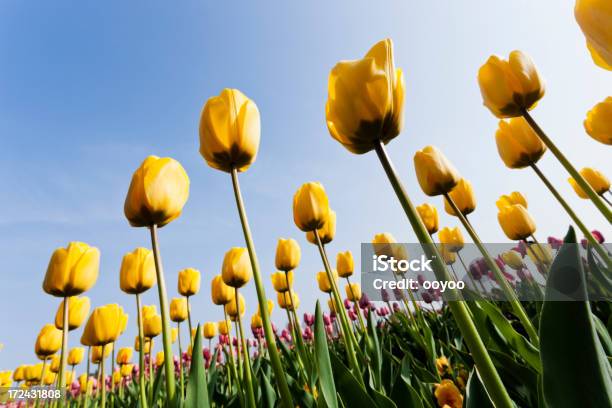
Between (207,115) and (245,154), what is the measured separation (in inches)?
8.4

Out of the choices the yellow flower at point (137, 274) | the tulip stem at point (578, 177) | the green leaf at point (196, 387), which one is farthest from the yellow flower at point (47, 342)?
the tulip stem at point (578, 177)

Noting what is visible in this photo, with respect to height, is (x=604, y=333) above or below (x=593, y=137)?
below

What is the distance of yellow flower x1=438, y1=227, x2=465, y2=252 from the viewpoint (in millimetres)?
3748

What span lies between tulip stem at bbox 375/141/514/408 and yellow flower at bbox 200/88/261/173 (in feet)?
2.41

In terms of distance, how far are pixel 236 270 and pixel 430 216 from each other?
2.04 m

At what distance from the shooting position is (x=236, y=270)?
253 centimetres

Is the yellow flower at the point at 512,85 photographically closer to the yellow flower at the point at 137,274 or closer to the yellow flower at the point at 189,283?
the yellow flower at the point at 137,274

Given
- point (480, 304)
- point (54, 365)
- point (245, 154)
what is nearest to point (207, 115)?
point (245, 154)

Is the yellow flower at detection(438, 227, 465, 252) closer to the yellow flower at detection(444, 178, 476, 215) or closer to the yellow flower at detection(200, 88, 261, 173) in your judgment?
the yellow flower at detection(444, 178, 476, 215)

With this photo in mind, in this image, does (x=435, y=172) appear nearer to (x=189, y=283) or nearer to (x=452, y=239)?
(x=452, y=239)

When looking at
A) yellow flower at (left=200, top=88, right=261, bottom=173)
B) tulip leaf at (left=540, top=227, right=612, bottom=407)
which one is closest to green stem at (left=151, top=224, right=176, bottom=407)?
yellow flower at (left=200, top=88, right=261, bottom=173)

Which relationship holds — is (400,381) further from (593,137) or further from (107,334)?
(593,137)

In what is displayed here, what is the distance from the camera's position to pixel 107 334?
8.35 ft

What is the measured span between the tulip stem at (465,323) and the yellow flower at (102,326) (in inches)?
97.2
